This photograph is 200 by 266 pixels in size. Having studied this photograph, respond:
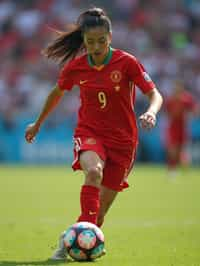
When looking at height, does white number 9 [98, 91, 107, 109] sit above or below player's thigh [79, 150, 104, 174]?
above

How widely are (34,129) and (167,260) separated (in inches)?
68.9

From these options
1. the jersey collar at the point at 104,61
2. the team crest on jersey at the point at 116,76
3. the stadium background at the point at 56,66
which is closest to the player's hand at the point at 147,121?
the team crest on jersey at the point at 116,76

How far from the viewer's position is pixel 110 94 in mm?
7762

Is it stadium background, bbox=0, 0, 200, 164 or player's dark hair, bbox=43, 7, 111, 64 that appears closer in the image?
player's dark hair, bbox=43, 7, 111, 64

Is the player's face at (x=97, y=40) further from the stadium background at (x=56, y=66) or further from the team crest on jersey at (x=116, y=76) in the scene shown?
the stadium background at (x=56, y=66)

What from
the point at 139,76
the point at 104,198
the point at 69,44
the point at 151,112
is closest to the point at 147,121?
the point at 151,112

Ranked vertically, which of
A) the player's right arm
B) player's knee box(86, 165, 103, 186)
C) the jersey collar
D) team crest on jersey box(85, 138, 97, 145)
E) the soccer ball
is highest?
the jersey collar

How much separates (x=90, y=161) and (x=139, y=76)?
37.5 inches

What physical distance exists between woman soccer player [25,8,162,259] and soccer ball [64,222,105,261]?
383 mm

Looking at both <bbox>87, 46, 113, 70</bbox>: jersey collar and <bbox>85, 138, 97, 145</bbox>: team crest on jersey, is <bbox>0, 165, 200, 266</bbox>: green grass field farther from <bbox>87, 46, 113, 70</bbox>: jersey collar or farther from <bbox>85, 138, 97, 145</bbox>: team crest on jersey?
<bbox>87, 46, 113, 70</bbox>: jersey collar

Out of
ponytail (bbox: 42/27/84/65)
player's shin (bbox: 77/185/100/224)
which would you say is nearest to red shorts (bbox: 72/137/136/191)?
player's shin (bbox: 77/185/100/224)

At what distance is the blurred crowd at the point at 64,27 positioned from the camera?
27.3m

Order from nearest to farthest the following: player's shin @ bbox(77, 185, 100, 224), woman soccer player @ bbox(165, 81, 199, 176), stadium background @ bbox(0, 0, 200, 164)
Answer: player's shin @ bbox(77, 185, 100, 224) → woman soccer player @ bbox(165, 81, 199, 176) → stadium background @ bbox(0, 0, 200, 164)

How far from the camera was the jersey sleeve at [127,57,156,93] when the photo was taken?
7.68 meters
